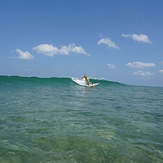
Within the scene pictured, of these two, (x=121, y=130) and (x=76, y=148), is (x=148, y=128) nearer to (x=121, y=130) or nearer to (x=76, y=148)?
(x=121, y=130)

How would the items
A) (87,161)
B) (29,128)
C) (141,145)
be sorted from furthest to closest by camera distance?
(29,128), (141,145), (87,161)

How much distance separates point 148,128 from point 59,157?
15.3 ft

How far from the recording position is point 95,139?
270 inches

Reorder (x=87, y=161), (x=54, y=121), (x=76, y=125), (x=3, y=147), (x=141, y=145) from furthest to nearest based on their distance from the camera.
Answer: (x=54, y=121)
(x=76, y=125)
(x=141, y=145)
(x=3, y=147)
(x=87, y=161)

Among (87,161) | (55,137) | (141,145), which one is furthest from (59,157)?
(141,145)

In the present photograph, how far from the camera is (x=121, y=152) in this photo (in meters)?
5.90

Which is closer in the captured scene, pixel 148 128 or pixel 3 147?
pixel 3 147

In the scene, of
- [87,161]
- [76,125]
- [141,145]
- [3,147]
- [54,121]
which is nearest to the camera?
[87,161]

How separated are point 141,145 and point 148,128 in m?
2.36

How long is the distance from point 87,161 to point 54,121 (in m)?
4.08

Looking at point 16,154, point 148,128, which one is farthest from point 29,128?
point 148,128

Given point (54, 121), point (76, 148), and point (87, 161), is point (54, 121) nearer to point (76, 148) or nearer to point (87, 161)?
point (76, 148)

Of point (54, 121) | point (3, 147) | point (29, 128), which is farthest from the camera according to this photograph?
point (54, 121)

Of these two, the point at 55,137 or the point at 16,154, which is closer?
the point at 16,154
